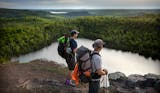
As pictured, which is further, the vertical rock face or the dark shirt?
the vertical rock face

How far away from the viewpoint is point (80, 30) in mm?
7078

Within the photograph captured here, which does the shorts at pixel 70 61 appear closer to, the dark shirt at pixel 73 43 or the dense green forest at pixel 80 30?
the dark shirt at pixel 73 43

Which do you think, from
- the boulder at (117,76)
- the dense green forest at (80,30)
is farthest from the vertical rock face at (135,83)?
the dense green forest at (80,30)

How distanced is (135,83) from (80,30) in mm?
1480

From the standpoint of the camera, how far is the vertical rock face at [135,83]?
700cm

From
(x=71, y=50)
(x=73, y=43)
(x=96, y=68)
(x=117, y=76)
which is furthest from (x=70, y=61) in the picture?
(x=96, y=68)

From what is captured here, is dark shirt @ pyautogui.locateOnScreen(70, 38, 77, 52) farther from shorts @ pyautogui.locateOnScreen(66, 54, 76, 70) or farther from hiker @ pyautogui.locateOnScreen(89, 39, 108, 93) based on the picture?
hiker @ pyautogui.locateOnScreen(89, 39, 108, 93)

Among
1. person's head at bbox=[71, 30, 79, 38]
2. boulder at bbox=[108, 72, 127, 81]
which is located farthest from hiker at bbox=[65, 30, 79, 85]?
boulder at bbox=[108, 72, 127, 81]

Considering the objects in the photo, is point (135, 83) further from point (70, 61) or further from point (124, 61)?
point (70, 61)

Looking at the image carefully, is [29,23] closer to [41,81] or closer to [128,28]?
[41,81]

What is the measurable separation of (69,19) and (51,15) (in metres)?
0.42

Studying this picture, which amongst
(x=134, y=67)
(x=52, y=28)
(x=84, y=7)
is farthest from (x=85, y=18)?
(x=134, y=67)

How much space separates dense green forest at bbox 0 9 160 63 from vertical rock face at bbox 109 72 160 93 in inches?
18.1

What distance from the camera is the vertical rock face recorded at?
7004mm
